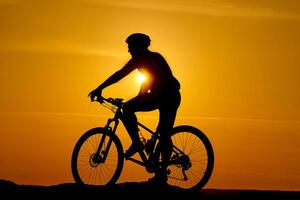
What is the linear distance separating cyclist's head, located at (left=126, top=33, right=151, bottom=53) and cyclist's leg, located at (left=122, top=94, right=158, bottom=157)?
880mm

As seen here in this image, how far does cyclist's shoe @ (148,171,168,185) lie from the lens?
468 inches

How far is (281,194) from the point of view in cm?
1141

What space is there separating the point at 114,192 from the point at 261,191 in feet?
10.0

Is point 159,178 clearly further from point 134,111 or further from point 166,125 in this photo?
point 134,111

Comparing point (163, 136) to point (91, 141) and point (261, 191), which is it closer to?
point (91, 141)

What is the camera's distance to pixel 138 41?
38.0 ft

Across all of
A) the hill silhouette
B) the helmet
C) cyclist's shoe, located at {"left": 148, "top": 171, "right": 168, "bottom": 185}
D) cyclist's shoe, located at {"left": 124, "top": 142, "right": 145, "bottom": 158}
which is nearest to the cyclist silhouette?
the helmet

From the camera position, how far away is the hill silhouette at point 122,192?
10406 millimetres

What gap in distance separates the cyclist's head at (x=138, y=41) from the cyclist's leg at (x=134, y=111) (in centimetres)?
88

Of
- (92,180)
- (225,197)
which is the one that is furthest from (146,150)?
(225,197)

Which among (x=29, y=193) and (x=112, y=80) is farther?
(x=112, y=80)

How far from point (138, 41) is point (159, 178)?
8.47 ft

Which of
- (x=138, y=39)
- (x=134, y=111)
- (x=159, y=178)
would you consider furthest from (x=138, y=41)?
(x=159, y=178)

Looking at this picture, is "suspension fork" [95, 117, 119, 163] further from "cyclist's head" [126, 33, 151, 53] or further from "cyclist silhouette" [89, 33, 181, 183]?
"cyclist's head" [126, 33, 151, 53]
